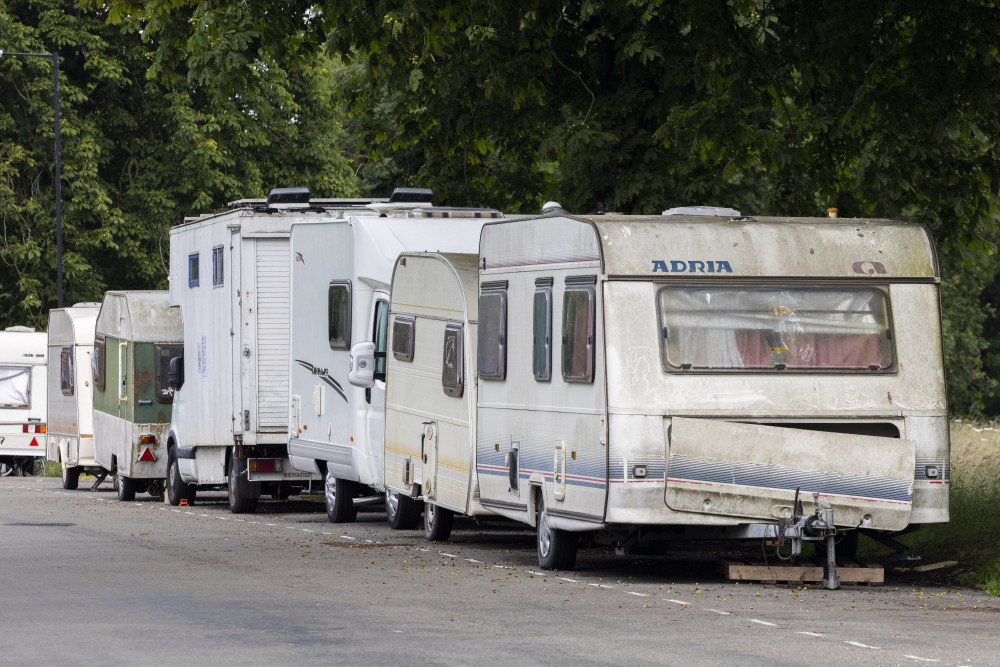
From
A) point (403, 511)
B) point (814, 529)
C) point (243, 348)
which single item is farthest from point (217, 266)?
point (814, 529)

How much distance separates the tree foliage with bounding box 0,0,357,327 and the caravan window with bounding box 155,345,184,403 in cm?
1495

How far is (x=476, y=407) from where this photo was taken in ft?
55.2

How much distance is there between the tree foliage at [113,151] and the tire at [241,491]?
729 inches

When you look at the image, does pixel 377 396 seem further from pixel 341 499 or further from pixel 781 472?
pixel 781 472

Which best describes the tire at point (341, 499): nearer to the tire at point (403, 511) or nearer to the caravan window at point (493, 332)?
the tire at point (403, 511)

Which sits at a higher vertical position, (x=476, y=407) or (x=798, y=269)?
(x=798, y=269)

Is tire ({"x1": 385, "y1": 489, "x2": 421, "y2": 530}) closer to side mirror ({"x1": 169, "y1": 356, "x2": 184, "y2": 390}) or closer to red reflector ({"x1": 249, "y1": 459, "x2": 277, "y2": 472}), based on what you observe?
red reflector ({"x1": 249, "y1": 459, "x2": 277, "y2": 472})

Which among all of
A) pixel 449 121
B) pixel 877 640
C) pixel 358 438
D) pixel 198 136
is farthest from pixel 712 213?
pixel 198 136

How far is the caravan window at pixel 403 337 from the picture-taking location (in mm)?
18781

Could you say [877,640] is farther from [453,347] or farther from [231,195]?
[231,195]

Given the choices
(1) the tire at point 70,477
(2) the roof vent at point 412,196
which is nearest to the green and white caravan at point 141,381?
(1) the tire at point 70,477

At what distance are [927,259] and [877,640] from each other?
176 inches

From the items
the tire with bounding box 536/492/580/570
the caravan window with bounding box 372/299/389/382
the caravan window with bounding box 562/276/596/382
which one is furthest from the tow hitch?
the caravan window with bounding box 372/299/389/382

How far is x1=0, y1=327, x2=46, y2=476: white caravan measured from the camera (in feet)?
126
